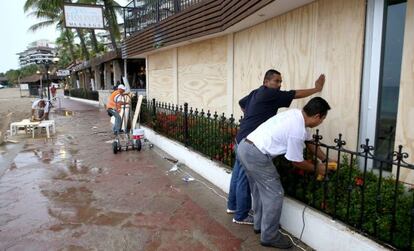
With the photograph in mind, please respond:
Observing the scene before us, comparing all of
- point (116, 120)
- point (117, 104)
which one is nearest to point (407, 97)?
point (117, 104)

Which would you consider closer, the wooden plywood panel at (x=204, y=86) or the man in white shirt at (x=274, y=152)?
the man in white shirt at (x=274, y=152)

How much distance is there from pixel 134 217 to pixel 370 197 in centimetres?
288

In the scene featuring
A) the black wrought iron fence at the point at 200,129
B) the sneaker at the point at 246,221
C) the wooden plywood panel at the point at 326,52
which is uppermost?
the wooden plywood panel at the point at 326,52

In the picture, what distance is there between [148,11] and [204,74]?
4108mm

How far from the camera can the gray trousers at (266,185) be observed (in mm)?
3521

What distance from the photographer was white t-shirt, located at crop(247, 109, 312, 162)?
10.8 ft

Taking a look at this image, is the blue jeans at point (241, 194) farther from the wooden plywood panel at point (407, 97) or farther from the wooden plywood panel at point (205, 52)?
the wooden plywood panel at point (205, 52)

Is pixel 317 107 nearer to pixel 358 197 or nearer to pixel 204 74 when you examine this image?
pixel 358 197

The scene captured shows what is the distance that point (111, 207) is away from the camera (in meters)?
4.99

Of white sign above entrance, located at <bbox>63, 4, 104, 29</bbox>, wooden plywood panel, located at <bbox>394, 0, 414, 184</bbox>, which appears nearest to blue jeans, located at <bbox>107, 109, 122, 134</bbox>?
white sign above entrance, located at <bbox>63, 4, 104, 29</bbox>

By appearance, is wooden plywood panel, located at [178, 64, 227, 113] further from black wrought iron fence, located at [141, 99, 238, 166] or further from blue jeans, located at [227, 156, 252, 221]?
blue jeans, located at [227, 156, 252, 221]

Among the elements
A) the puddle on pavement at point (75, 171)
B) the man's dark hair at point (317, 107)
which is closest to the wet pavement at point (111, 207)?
the puddle on pavement at point (75, 171)

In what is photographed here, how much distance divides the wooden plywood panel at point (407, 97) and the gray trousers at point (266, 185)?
4.46 feet

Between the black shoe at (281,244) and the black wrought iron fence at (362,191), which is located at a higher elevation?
the black wrought iron fence at (362,191)
